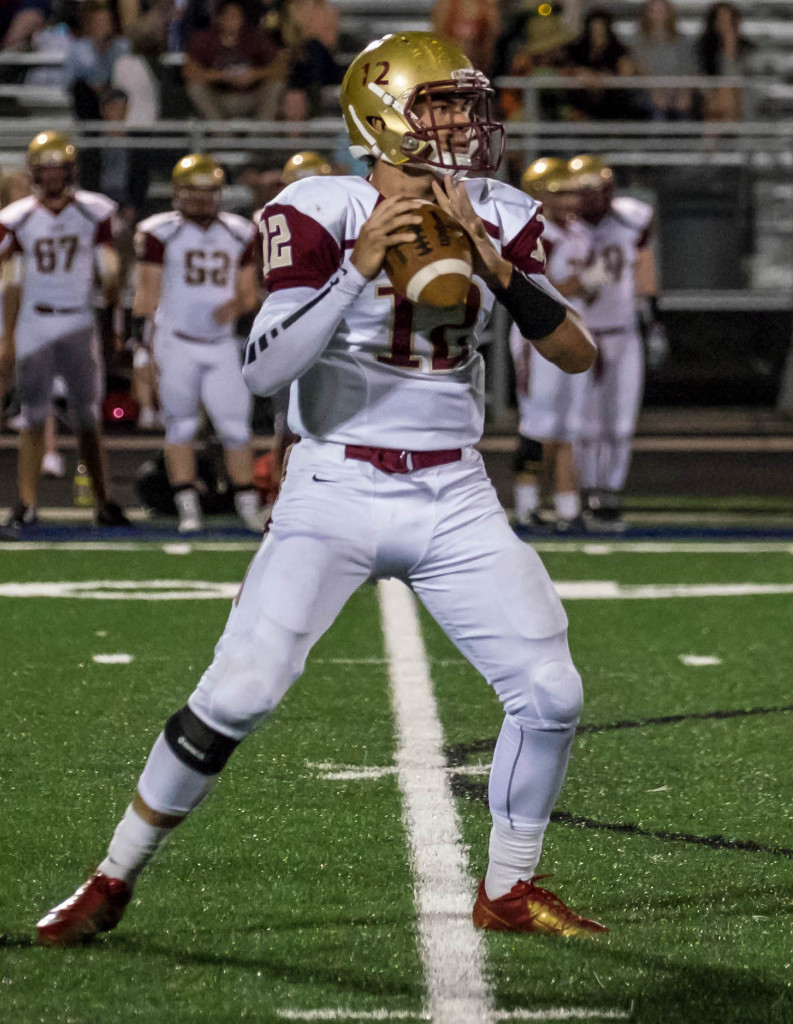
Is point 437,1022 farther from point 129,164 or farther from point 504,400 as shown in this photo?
point 129,164

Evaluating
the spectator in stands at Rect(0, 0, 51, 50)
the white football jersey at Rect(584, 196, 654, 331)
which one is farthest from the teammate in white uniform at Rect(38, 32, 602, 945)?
the spectator in stands at Rect(0, 0, 51, 50)

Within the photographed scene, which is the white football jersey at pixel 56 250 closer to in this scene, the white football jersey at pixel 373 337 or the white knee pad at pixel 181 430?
the white knee pad at pixel 181 430

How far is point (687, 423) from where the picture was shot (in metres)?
13.3

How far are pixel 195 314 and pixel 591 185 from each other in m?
2.25

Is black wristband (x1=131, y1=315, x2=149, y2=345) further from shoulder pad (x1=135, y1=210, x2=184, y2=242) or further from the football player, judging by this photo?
shoulder pad (x1=135, y1=210, x2=184, y2=242)

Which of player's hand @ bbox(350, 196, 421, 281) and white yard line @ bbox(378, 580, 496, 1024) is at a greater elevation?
player's hand @ bbox(350, 196, 421, 281)

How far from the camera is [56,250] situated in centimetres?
938

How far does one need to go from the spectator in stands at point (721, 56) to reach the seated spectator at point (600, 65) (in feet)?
2.18

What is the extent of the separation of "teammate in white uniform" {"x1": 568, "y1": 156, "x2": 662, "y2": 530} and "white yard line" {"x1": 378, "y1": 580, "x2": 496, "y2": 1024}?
13.1ft

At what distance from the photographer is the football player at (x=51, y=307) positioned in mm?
9336

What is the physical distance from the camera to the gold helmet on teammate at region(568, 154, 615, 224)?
9.70 metres

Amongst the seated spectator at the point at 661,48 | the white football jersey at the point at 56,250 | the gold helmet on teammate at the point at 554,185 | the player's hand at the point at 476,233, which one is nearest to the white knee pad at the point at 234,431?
the white football jersey at the point at 56,250

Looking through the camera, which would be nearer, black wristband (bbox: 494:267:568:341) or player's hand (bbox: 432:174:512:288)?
player's hand (bbox: 432:174:512:288)

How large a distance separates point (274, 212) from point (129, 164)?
10935 millimetres
